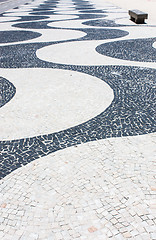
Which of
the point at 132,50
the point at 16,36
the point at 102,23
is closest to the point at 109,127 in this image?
the point at 132,50

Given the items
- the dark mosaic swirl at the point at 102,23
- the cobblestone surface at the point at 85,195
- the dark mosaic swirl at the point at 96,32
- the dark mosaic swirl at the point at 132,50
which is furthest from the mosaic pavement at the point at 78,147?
the dark mosaic swirl at the point at 102,23

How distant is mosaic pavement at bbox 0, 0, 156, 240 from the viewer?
113 inches

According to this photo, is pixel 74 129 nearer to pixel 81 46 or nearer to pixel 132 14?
pixel 81 46

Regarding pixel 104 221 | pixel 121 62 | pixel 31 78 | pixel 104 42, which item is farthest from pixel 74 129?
pixel 104 42

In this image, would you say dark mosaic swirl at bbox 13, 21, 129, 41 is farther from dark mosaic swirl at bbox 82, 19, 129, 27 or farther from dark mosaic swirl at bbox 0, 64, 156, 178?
dark mosaic swirl at bbox 0, 64, 156, 178

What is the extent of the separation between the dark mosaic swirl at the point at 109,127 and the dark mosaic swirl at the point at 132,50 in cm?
242

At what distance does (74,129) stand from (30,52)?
6.28 m

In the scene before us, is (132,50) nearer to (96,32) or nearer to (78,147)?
(96,32)

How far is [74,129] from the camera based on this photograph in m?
4.73

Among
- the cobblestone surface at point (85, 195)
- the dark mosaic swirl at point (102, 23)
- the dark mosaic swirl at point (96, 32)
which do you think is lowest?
the cobblestone surface at point (85, 195)

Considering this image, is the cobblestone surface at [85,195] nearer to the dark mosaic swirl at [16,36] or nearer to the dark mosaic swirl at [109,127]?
the dark mosaic swirl at [109,127]

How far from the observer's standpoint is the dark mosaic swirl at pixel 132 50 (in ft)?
29.9

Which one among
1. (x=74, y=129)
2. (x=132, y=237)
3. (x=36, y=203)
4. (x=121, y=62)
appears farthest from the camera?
(x=121, y=62)

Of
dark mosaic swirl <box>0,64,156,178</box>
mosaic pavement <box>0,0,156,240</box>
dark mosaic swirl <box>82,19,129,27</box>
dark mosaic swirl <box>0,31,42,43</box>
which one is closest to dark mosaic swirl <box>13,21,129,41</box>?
dark mosaic swirl <box>82,19,129,27</box>
